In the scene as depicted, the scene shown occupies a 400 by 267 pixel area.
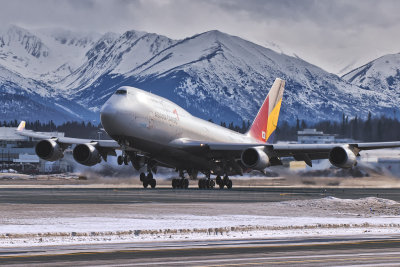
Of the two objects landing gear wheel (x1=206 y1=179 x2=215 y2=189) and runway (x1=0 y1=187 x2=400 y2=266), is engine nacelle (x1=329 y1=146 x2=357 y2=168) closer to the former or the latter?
landing gear wheel (x1=206 y1=179 x2=215 y2=189)

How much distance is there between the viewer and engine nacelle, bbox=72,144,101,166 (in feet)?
200

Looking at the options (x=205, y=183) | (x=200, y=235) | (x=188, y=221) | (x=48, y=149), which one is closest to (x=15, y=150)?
(x=48, y=149)

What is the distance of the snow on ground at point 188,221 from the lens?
940 inches

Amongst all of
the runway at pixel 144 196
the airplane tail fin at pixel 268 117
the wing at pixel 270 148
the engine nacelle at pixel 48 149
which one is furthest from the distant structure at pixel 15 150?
the runway at pixel 144 196

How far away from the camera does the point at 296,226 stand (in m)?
27.5

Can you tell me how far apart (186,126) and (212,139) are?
4.42 m

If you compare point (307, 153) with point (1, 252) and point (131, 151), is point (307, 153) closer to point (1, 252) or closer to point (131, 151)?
point (131, 151)

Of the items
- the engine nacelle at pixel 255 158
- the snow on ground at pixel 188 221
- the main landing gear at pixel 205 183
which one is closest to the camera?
the snow on ground at pixel 188 221

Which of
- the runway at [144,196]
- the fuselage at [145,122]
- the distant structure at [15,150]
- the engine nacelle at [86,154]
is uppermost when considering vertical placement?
the distant structure at [15,150]

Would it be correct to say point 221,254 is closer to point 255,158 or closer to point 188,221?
point 188,221

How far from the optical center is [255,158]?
193 feet

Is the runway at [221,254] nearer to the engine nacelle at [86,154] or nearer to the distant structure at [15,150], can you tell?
the engine nacelle at [86,154]

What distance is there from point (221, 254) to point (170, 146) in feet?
132

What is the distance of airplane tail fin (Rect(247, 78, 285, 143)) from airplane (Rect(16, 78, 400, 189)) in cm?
739
